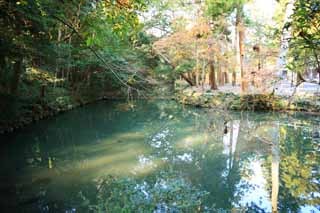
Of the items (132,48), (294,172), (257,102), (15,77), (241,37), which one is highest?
(132,48)

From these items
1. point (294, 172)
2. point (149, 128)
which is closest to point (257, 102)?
point (149, 128)

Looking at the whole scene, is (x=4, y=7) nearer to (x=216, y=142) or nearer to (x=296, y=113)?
(x=216, y=142)

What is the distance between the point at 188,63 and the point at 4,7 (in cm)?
1623

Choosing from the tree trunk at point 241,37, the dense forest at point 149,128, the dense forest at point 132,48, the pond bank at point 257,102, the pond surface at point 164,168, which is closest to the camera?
the dense forest at point 132,48

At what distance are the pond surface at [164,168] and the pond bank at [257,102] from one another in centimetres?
154

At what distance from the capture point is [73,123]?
1276cm

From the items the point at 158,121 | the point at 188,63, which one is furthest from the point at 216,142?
the point at 188,63

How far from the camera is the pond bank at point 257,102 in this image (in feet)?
41.8

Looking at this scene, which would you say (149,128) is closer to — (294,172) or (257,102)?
(257,102)

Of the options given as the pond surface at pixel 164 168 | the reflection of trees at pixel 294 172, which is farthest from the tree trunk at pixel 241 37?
the reflection of trees at pixel 294 172

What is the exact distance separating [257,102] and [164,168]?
9013 mm

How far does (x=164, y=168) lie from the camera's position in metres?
6.46

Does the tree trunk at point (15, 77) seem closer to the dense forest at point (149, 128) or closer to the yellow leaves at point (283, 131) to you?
the dense forest at point (149, 128)

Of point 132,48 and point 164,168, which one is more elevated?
point 132,48
